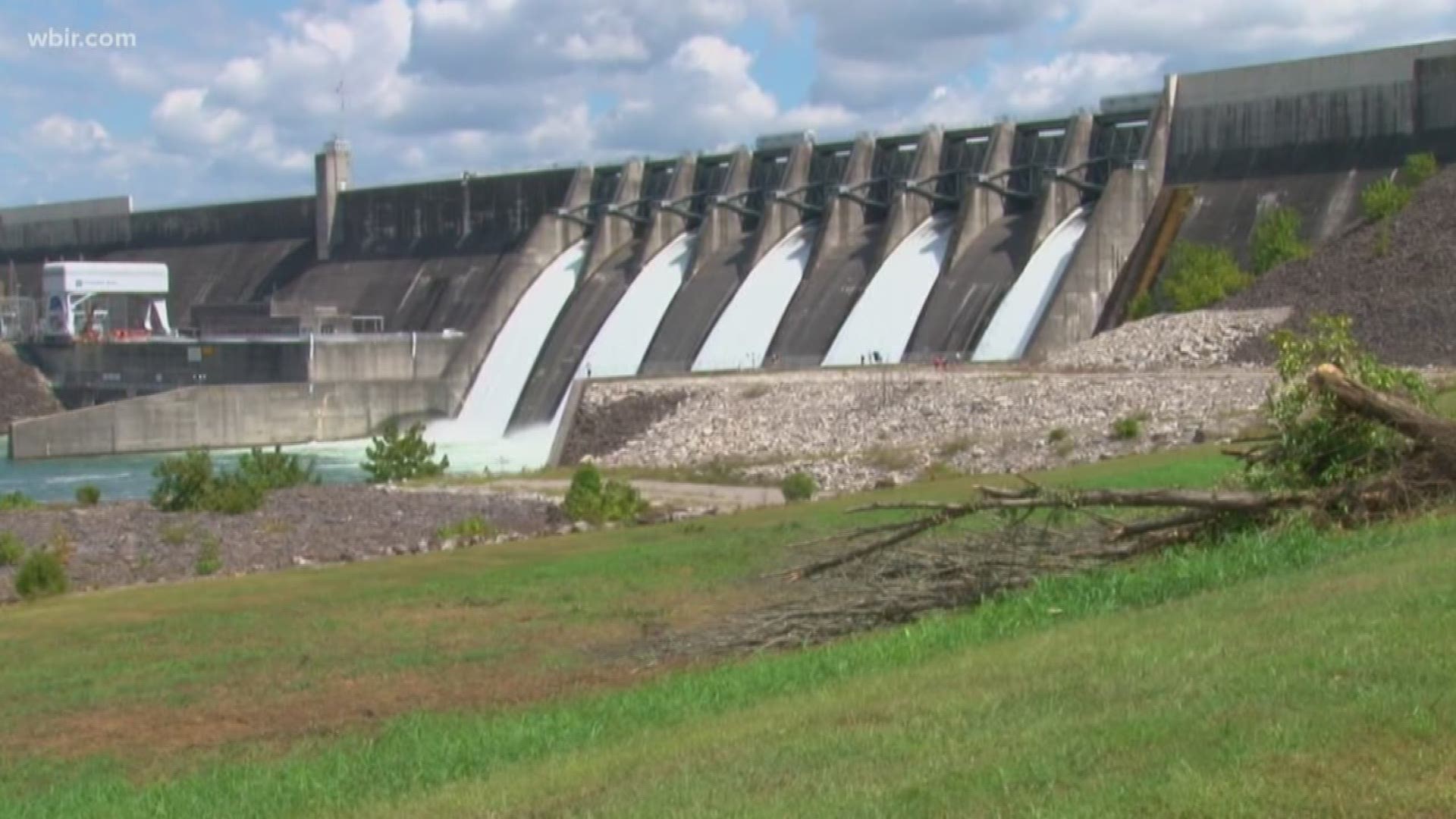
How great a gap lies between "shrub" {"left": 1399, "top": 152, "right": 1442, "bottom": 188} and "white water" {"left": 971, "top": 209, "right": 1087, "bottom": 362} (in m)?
8.89

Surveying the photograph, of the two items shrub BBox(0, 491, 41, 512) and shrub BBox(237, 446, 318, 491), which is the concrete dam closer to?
shrub BBox(237, 446, 318, 491)

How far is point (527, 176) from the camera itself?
259 feet

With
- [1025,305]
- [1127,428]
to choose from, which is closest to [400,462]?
[1127,428]

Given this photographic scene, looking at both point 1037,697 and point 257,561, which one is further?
point 257,561

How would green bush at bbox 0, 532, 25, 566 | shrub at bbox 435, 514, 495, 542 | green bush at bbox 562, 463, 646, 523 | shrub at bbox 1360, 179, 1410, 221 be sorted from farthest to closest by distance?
shrub at bbox 1360, 179, 1410, 221 → green bush at bbox 562, 463, 646, 523 → shrub at bbox 435, 514, 495, 542 → green bush at bbox 0, 532, 25, 566

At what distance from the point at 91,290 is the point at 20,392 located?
10.7 metres

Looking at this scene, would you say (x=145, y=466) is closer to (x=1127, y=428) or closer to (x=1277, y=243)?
(x=1277, y=243)

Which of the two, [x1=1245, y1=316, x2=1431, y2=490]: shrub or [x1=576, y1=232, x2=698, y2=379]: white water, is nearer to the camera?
[x1=1245, y1=316, x2=1431, y2=490]: shrub

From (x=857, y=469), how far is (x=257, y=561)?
42.8 ft

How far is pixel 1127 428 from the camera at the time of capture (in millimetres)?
36031

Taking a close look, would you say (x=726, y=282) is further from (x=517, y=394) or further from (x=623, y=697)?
(x=623, y=697)

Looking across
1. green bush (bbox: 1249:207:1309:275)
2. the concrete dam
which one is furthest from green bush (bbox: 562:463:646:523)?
green bush (bbox: 1249:207:1309:275)

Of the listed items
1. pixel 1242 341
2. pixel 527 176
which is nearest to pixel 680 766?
A: pixel 1242 341

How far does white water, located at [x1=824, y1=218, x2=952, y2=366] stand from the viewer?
186ft
